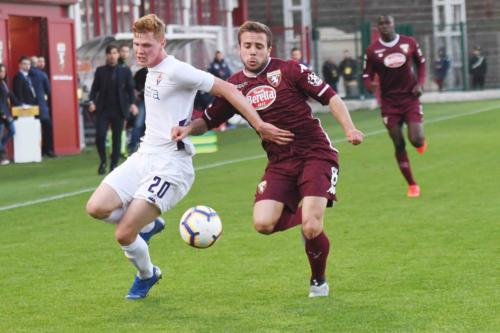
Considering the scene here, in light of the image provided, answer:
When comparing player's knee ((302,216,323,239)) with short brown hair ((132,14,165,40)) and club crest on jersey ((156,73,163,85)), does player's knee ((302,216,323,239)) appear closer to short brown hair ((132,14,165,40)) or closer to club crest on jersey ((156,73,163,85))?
club crest on jersey ((156,73,163,85))

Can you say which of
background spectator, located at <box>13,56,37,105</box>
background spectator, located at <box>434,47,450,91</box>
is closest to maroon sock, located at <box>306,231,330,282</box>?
background spectator, located at <box>13,56,37,105</box>

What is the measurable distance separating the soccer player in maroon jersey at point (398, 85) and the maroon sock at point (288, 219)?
23.2ft

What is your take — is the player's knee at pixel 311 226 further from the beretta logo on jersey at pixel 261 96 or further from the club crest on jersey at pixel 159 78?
the club crest on jersey at pixel 159 78

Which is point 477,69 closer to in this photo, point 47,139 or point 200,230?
point 47,139

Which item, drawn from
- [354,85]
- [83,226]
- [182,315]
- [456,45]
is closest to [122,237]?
[182,315]

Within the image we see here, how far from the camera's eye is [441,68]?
50.8 metres

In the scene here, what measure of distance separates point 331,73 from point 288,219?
129 feet

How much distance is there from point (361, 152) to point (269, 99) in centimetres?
1563

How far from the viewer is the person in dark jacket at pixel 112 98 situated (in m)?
22.2

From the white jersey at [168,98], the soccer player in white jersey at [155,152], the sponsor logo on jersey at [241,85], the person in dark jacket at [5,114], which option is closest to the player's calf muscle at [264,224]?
the soccer player in white jersey at [155,152]

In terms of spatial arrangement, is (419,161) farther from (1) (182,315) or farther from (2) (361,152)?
(1) (182,315)

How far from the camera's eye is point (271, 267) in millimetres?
11031

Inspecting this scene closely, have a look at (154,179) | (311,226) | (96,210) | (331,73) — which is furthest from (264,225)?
(331,73)

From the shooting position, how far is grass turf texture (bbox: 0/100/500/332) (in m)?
8.69
